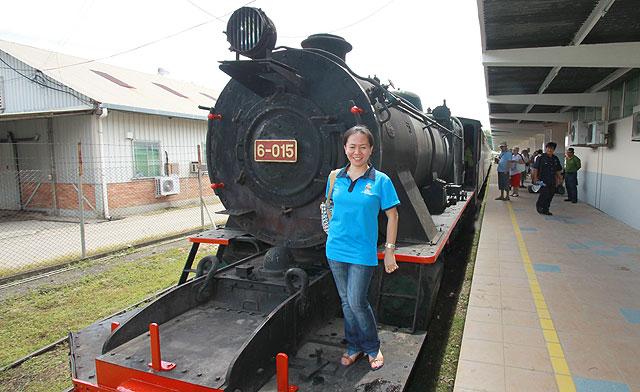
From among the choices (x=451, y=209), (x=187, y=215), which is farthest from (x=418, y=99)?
(x=187, y=215)

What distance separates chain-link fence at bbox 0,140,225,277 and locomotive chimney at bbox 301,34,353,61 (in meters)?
7.00

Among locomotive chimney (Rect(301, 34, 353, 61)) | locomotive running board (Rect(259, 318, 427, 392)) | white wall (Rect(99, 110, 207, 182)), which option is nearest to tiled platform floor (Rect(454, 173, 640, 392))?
locomotive running board (Rect(259, 318, 427, 392))

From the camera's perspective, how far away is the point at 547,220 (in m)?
10.4

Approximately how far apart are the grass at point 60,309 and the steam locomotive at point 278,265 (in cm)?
84

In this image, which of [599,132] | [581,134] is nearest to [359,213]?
[599,132]

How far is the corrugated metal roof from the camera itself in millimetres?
12484

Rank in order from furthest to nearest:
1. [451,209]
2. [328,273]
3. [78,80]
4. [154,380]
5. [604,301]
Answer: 1. [78,80]
2. [451,209]
3. [604,301]
4. [328,273]
5. [154,380]

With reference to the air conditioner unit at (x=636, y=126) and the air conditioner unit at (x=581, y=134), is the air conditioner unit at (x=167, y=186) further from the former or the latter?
the air conditioner unit at (x=581, y=134)

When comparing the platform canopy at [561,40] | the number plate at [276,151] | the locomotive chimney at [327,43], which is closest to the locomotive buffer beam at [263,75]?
the number plate at [276,151]

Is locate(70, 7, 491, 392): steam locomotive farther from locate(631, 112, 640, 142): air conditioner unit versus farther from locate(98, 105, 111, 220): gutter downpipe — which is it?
locate(98, 105, 111, 220): gutter downpipe

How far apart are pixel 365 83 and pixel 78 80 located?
498 inches

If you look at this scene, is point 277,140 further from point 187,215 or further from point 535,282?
point 187,215

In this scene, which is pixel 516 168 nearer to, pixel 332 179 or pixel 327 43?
pixel 327 43

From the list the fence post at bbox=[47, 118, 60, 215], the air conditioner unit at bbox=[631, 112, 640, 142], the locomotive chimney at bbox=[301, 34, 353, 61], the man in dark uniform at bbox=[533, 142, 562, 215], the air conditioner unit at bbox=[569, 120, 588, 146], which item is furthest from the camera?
the fence post at bbox=[47, 118, 60, 215]
